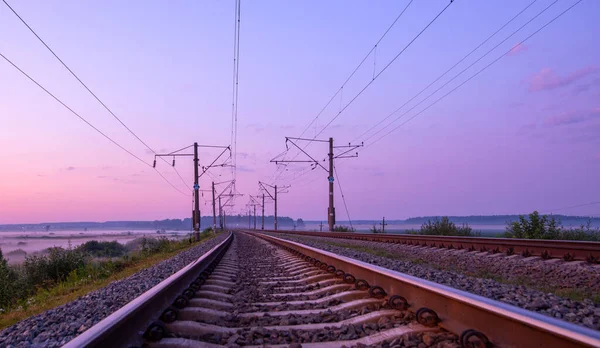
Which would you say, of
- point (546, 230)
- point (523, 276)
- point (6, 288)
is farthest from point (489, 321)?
point (546, 230)

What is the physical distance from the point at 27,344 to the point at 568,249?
963 cm

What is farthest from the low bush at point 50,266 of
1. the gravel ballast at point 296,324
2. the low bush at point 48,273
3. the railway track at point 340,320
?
the gravel ballast at point 296,324

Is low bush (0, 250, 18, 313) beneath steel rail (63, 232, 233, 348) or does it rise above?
beneath

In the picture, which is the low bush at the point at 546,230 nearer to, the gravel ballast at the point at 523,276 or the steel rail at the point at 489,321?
the gravel ballast at the point at 523,276

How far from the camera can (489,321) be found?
3.22 m

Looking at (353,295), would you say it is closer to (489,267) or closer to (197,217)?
(489,267)

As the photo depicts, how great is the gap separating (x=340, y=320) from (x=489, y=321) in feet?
5.16

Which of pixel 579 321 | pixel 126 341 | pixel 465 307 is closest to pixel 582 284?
pixel 579 321

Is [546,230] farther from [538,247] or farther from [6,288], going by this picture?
[6,288]

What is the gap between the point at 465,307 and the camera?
3.54 m


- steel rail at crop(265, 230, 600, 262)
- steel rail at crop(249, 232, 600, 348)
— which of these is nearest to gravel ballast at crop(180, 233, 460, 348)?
steel rail at crop(249, 232, 600, 348)

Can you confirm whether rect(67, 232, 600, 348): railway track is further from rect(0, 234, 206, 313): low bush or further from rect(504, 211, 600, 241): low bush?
rect(504, 211, 600, 241): low bush

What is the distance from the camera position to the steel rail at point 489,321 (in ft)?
8.43

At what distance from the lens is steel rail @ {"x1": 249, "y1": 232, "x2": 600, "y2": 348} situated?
257 centimetres
